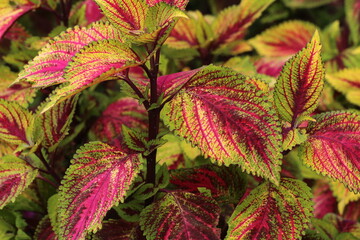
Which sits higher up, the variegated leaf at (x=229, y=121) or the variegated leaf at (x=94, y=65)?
the variegated leaf at (x=94, y=65)

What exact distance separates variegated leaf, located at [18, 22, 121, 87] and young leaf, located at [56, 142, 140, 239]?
0.35 feet

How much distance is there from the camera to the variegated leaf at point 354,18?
1366mm

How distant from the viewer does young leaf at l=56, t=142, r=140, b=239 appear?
58cm

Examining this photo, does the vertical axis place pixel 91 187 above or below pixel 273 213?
above

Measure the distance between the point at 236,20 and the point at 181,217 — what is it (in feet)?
1.88

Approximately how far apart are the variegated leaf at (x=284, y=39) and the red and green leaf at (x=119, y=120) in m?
0.49

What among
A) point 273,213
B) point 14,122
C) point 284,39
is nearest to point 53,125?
point 14,122

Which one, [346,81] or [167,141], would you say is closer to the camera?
[167,141]

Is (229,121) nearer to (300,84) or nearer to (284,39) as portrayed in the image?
(300,84)

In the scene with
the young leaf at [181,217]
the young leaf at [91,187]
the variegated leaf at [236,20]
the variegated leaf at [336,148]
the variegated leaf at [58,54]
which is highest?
the variegated leaf at [58,54]

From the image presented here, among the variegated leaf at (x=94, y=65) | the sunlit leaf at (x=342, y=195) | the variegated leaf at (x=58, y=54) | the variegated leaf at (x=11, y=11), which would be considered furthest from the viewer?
the sunlit leaf at (x=342, y=195)

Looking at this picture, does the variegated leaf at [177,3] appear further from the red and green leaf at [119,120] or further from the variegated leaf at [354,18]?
the variegated leaf at [354,18]

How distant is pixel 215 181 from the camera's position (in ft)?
2.48

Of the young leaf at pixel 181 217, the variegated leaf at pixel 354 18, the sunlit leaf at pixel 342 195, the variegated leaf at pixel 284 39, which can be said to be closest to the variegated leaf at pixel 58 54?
the young leaf at pixel 181 217
